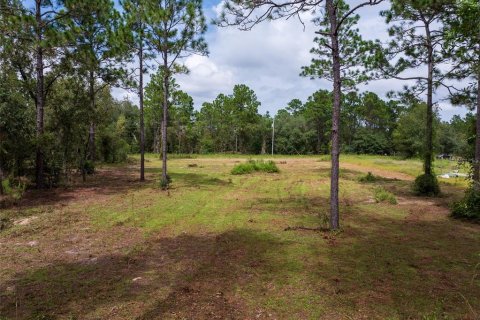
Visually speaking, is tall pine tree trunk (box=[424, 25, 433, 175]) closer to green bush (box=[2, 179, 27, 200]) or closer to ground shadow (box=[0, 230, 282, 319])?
ground shadow (box=[0, 230, 282, 319])

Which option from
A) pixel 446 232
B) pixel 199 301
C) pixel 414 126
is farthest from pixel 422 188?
pixel 414 126

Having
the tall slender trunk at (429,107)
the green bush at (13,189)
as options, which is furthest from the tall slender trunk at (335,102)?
the green bush at (13,189)

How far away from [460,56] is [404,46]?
74.6 inches

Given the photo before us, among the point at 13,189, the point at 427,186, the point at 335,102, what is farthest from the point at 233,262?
the point at 427,186

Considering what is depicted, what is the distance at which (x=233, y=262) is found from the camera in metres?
5.71

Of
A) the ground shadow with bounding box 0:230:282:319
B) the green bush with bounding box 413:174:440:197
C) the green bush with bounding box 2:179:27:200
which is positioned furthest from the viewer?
the green bush with bounding box 413:174:440:197

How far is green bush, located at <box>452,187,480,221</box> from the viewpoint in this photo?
8.86m

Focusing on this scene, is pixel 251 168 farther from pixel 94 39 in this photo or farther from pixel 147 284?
pixel 147 284

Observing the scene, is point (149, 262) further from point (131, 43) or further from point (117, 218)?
point (131, 43)

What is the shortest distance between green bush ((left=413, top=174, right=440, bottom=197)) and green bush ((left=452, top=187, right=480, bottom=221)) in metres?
3.56

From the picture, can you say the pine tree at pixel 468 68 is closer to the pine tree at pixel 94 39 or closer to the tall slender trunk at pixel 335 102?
the tall slender trunk at pixel 335 102

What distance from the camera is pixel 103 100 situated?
25.7 meters

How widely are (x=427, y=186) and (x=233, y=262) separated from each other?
9933 mm

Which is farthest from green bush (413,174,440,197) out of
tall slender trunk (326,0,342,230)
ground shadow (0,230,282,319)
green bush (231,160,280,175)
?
green bush (231,160,280,175)
